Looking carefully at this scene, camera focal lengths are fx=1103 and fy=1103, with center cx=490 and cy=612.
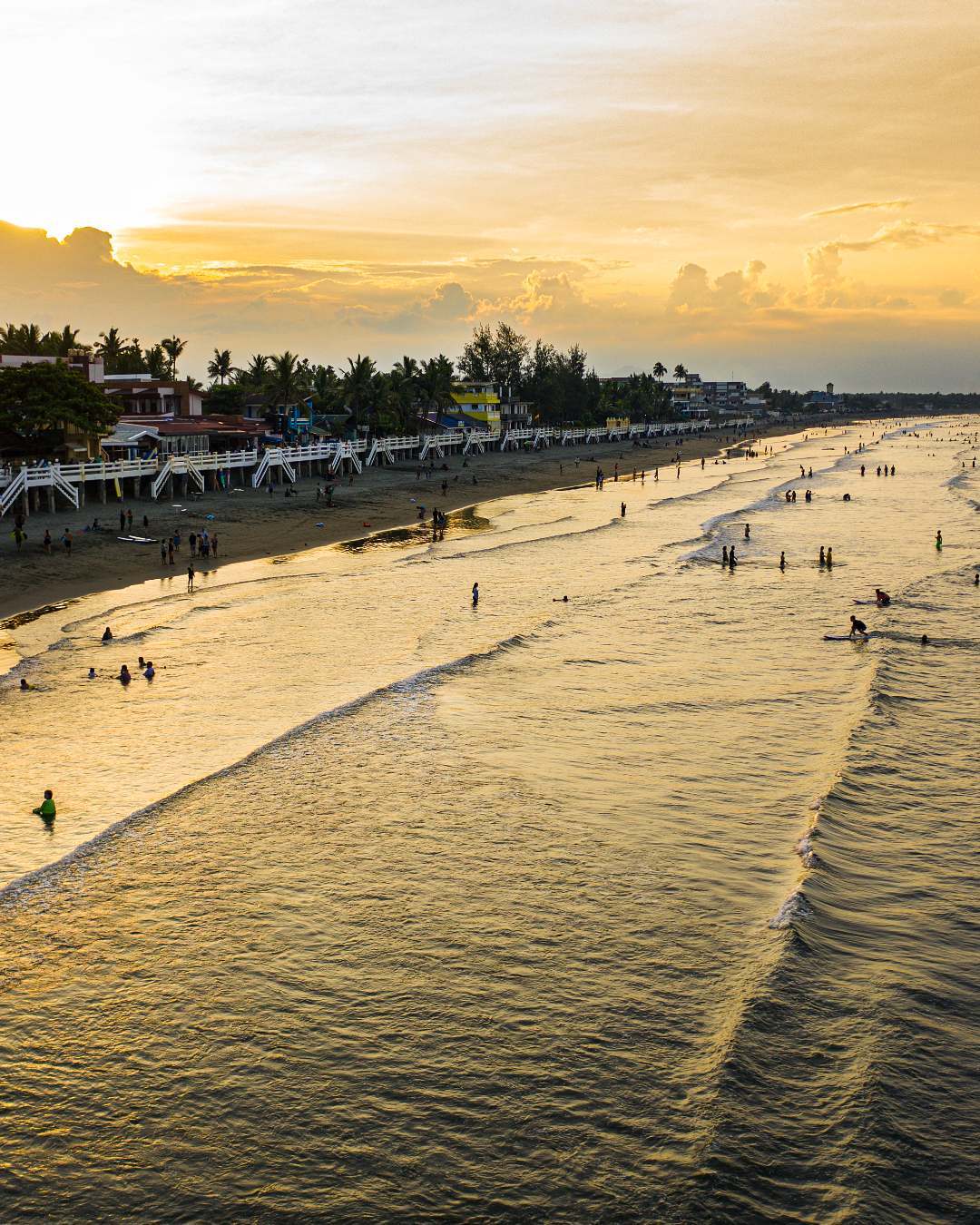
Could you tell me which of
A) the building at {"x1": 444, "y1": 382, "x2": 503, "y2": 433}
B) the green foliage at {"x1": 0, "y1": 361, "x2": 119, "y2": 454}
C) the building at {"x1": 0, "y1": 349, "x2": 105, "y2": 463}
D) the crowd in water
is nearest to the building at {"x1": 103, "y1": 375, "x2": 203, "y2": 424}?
the building at {"x1": 0, "y1": 349, "x2": 105, "y2": 463}

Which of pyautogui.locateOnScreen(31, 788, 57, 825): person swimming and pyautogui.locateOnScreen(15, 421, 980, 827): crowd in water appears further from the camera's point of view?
pyautogui.locateOnScreen(15, 421, 980, 827): crowd in water

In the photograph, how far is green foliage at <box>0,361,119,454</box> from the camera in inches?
2312

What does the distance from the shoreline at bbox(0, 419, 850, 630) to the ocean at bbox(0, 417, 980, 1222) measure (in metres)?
9.21

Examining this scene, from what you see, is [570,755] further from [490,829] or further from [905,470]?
[905,470]

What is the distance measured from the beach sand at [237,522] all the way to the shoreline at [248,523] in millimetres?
66

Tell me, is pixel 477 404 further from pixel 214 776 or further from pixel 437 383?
pixel 214 776

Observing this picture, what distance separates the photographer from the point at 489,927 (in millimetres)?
18469

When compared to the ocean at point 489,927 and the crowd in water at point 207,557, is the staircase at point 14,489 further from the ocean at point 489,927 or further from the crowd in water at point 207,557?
the ocean at point 489,927

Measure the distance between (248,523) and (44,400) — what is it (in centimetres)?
1250

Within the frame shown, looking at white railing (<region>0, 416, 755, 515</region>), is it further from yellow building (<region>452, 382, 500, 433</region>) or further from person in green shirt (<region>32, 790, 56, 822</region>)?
person in green shirt (<region>32, 790, 56, 822</region>)

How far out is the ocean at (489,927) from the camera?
13141 millimetres

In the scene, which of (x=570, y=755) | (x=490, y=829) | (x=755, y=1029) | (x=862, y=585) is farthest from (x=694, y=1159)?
(x=862, y=585)

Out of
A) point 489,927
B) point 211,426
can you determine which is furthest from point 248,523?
point 489,927

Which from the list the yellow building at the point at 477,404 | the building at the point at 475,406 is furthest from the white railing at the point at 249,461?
the yellow building at the point at 477,404
